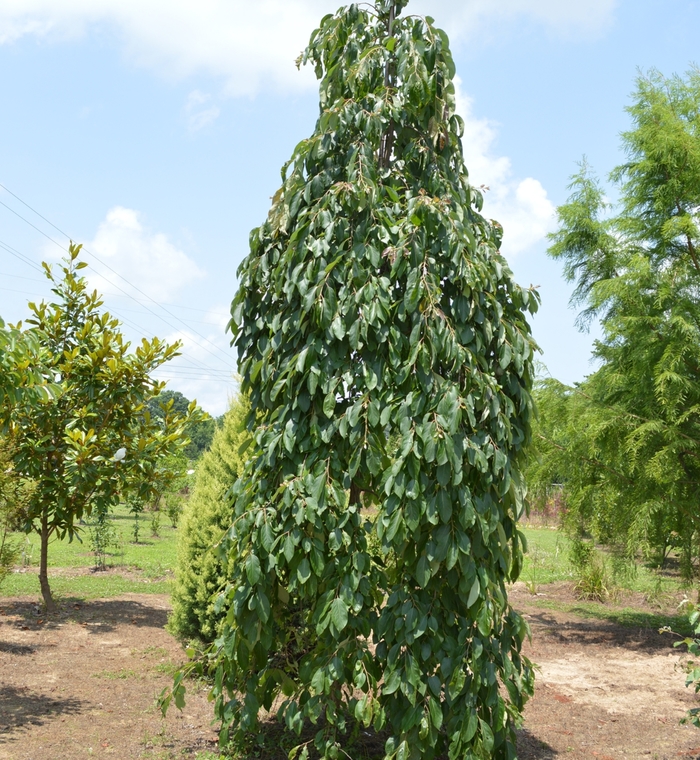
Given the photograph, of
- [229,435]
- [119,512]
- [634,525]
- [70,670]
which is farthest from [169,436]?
[119,512]

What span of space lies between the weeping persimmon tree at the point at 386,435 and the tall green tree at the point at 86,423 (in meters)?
3.89

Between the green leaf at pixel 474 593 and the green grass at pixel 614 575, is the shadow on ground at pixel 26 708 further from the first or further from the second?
the green grass at pixel 614 575

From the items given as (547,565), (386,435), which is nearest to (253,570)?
(386,435)

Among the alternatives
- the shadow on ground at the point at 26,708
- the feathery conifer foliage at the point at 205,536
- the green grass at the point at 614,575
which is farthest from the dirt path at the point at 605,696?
the shadow on ground at the point at 26,708

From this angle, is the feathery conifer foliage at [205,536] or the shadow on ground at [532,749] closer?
the shadow on ground at [532,749]

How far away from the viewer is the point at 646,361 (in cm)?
814

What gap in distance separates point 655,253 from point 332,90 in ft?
19.9

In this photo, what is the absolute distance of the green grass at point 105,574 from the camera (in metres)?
9.92

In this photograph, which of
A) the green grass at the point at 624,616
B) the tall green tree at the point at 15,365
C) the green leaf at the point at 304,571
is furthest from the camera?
the green grass at the point at 624,616

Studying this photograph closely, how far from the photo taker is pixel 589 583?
1109 cm

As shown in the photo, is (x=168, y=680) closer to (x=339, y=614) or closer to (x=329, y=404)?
(x=339, y=614)

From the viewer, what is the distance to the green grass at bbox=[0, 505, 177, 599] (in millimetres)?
9922

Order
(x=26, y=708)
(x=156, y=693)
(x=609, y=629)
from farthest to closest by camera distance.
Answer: (x=609, y=629) → (x=156, y=693) → (x=26, y=708)

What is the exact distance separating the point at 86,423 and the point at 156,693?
3188 mm
